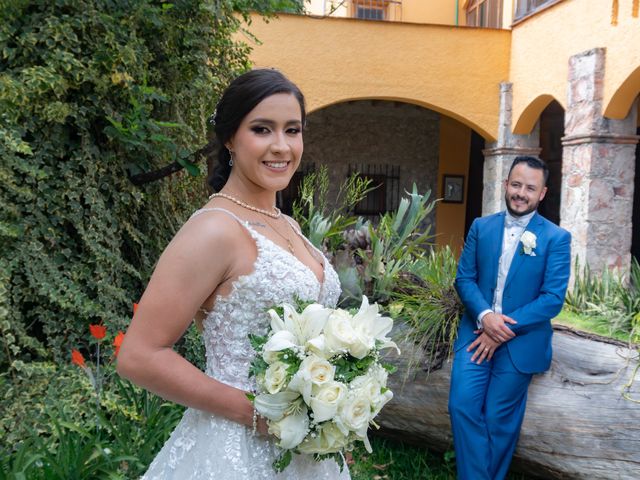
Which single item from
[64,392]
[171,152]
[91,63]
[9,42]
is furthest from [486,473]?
[9,42]

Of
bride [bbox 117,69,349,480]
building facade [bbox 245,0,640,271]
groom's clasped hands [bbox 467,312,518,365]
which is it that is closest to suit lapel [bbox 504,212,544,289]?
groom's clasped hands [bbox 467,312,518,365]

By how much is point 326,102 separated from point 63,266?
7.15m

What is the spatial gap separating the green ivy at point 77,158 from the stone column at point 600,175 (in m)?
6.21

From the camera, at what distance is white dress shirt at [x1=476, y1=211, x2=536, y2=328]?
3568mm

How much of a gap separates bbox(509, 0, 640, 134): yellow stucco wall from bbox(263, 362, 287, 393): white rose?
7.71 m

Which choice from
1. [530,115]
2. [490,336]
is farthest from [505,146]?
[490,336]

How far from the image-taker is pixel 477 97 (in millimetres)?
10320

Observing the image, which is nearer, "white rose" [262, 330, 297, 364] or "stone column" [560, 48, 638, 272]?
"white rose" [262, 330, 297, 364]

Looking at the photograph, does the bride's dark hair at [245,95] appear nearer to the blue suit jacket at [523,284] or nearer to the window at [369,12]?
the blue suit jacket at [523,284]

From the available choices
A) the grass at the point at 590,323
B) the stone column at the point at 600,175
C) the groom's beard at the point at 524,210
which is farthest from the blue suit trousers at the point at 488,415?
the stone column at the point at 600,175

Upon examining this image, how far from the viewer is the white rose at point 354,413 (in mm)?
1361

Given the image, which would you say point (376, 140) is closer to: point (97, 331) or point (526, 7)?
point (526, 7)

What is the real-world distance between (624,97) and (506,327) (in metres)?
5.99

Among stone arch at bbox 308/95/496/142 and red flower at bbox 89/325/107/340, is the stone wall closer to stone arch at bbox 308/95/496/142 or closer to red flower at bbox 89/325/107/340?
stone arch at bbox 308/95/496/142
